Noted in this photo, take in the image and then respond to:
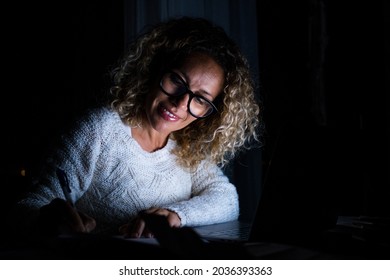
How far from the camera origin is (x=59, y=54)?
2.13 meters

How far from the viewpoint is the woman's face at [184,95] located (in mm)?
1341

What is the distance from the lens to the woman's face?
134cm

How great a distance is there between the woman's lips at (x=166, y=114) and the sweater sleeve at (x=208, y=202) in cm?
21

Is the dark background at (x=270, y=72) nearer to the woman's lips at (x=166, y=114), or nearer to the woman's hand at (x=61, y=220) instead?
the woman's lips at (x=166, y=114)

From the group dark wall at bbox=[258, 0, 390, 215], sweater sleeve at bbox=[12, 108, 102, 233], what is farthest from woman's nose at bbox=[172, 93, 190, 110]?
dark wall at bbox=[258, 0, 390, 215]

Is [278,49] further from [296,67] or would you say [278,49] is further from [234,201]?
[234,201]

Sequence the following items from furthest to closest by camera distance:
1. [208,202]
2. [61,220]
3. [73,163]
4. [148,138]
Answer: [148,138], [208,202], [73,163], [61,220]

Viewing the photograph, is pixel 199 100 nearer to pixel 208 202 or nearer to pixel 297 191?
Answer: pixel 208 202

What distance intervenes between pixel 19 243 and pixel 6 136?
52.3 inches

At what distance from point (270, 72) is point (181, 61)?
0.83 metres

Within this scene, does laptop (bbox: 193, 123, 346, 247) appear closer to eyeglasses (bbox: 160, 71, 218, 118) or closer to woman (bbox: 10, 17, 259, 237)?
woman (bbox: 10, 17, 259, 237)

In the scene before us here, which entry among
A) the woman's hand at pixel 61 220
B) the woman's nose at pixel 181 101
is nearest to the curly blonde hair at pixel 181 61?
the woman's nose at pixel 181 101

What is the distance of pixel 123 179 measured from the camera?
4.36 feet

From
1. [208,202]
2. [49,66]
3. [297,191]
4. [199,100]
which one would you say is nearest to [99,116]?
[199,100]
